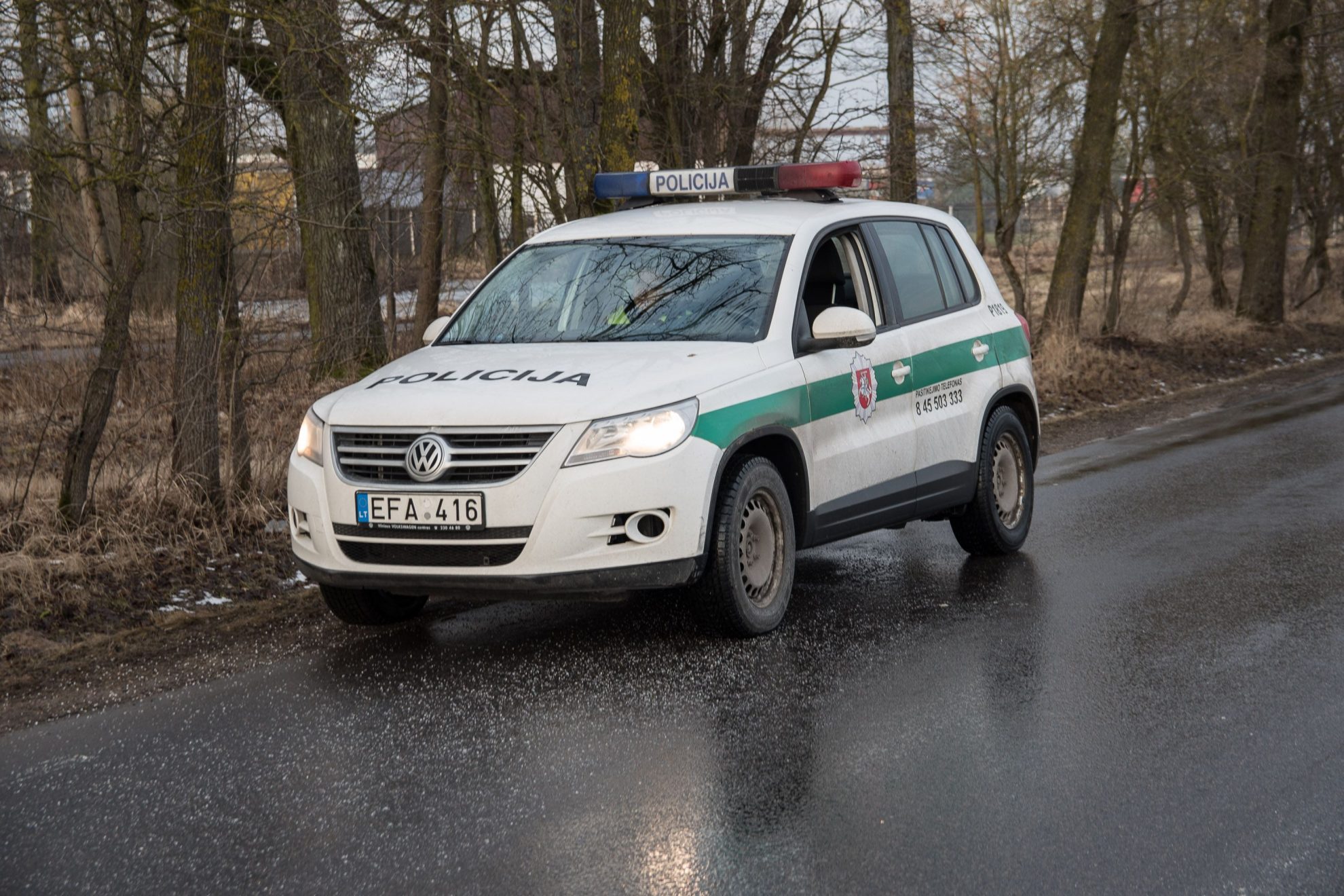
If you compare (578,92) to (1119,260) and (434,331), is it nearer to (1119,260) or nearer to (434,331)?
(434,331)

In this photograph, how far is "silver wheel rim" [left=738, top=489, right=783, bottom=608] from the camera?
634 centimetres

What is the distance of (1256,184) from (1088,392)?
10.6 m

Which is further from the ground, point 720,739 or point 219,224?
point 219,224

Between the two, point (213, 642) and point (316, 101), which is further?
point (316, 101)

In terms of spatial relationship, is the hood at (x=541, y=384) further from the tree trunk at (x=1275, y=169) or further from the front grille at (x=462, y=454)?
the tree trunk at (x=1275, y=169)

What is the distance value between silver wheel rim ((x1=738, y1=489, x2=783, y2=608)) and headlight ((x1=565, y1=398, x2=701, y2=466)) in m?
0.53

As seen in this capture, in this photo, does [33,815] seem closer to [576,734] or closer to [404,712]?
[404,712]

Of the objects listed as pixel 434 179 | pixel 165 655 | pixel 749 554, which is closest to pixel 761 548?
pixel 749 554

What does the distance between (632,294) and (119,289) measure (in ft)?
11.0

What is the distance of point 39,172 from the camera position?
1019 centimetres

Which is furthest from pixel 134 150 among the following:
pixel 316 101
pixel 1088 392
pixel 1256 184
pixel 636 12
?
pixel 1256 184

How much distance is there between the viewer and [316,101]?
1159 cm

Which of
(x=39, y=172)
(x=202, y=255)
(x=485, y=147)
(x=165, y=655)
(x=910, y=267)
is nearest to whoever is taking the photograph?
(x=165, y=655)

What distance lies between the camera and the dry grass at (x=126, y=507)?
287 inches
